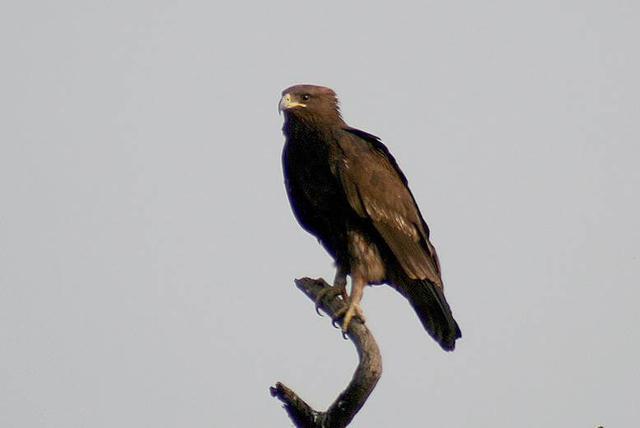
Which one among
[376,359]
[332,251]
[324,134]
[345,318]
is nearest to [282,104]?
[324,134]

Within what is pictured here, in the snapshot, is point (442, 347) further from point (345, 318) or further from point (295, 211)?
point (295, 211)

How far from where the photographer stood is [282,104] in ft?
29.7

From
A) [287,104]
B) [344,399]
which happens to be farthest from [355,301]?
[287,104]

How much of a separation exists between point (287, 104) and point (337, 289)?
153 centimetres

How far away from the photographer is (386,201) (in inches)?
346

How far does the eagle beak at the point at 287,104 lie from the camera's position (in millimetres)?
9055

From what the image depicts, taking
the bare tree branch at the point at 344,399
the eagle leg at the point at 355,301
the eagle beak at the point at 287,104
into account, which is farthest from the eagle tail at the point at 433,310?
the eagle beak at the point at 287,104

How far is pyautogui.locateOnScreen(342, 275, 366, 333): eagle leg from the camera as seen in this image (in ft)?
26.7

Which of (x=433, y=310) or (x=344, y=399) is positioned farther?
(x=433, y=310)

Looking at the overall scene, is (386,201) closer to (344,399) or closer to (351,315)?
(351,315)

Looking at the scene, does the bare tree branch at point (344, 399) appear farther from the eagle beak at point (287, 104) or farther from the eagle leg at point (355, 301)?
the eagle beak at point (287, 104)

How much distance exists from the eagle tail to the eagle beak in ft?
5.44

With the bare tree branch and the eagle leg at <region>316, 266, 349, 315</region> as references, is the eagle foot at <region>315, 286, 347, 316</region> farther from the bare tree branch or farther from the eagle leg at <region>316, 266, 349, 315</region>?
the bare tree branch

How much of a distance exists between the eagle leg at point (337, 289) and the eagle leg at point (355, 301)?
0.44 feet
